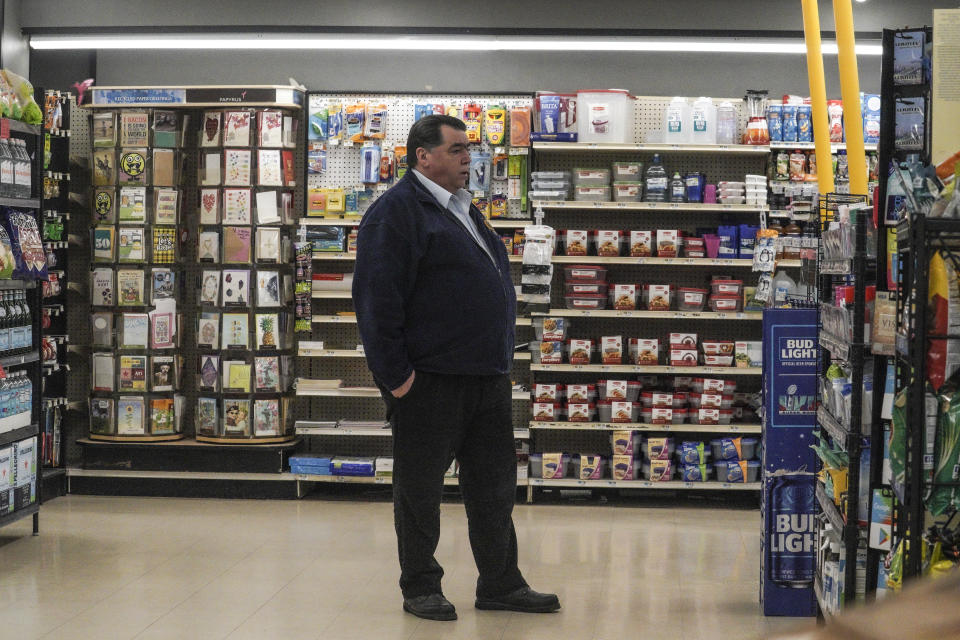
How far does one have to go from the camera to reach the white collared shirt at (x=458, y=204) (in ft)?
14.1

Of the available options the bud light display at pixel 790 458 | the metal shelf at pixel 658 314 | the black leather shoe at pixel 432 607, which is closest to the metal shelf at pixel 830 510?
the bud light display at pixel 790 458

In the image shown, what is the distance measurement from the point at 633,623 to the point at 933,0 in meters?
4.86

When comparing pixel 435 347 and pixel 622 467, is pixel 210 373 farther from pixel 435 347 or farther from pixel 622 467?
pixel 435 347

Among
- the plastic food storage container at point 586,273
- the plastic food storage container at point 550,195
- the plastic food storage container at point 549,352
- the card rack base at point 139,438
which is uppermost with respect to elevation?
the plastic food storage container at point 550,195

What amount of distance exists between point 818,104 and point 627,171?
89.5 inches

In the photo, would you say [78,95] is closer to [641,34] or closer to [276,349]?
[276,349]

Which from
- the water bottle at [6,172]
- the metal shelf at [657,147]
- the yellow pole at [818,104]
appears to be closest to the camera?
the yellow pole at [818,104]

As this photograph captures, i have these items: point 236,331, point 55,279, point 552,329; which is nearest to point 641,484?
point 552,329

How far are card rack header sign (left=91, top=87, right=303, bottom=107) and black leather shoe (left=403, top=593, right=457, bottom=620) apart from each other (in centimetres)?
376

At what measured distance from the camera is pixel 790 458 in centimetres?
428

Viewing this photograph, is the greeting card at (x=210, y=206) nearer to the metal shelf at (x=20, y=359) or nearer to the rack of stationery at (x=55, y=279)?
the rack of stationery at (x=55, y=279)

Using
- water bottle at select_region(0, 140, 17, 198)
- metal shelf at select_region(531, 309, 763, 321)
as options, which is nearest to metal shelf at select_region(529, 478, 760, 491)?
metal shelf at select_region(531, 309, 763, 321)

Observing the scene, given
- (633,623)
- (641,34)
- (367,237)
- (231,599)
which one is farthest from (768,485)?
(641,34)

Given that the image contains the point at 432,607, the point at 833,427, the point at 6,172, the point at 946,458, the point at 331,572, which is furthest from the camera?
the point at 6,172
